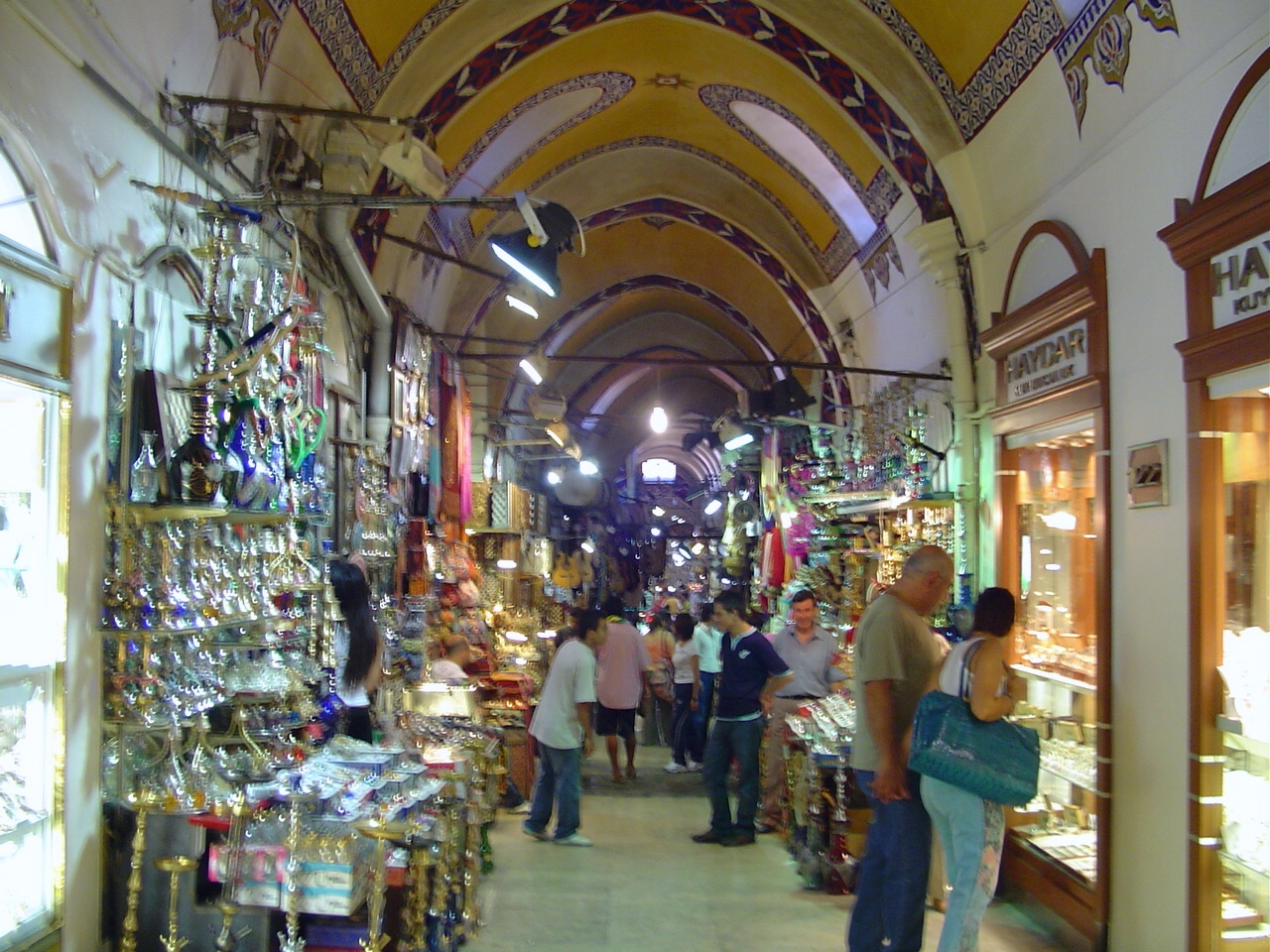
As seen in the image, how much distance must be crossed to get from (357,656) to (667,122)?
5.69 metres

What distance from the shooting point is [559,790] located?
5.59m

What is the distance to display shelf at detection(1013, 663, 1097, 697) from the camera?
14.9ft

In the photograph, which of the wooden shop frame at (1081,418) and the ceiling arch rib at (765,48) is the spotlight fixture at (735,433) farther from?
the wooden shop frame at (1081,418)

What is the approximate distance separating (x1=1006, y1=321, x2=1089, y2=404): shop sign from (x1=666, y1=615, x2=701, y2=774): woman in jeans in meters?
3.41

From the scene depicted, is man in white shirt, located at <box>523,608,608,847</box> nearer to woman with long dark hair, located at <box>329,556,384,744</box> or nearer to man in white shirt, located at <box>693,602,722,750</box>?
woman with long dark hair, located at <box>329,556,384,744</box>

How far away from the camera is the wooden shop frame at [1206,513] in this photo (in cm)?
338

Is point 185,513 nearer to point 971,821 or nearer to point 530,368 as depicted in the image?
point 971,821

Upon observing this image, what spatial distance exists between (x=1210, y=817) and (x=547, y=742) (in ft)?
10.6

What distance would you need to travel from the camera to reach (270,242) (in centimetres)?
457

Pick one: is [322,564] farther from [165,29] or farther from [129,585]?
[165,29]

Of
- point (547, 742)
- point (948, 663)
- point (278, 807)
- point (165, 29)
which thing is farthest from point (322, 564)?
point (948, 663)

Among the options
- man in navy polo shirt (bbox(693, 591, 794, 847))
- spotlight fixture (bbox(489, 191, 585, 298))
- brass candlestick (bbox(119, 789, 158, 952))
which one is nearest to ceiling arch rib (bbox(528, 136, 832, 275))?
spotlight fixture (bbox(489, 191, 585, 298))

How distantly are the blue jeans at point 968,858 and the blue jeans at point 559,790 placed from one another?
2.63 metres

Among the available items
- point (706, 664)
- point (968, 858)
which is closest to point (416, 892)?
point (968, 858)
